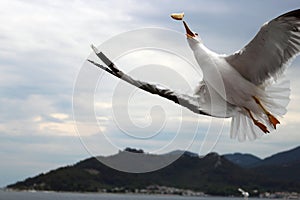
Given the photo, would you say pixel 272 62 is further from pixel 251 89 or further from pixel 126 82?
pixel 126 82

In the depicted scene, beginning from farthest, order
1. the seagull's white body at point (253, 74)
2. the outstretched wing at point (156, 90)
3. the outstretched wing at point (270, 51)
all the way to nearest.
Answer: the outstretched wing at point (156, 90) → the seagull's white body at point (253, 74) → the outstretched wing at point (270, 51)

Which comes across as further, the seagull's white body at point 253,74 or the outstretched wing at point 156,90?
the outstretched wing at point 156,90

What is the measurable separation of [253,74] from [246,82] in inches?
9.4

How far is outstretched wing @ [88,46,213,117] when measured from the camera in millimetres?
12578

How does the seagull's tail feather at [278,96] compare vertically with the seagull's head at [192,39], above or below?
below

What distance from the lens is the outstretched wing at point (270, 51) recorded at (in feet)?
38.7

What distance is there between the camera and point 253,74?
13.0 metres

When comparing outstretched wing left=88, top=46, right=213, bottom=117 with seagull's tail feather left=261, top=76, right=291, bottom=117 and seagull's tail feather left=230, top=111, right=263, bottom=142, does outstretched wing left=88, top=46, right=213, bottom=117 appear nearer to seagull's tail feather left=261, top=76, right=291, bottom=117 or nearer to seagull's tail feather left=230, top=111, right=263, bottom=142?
seagull's tail feather left=230, top=111, right=263, bottom=142

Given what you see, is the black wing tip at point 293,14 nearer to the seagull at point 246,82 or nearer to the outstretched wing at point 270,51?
the outstretched wing at point 270,51

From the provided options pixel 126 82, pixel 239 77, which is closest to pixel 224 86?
pixel 239 77

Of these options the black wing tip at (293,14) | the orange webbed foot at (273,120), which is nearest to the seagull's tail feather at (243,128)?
the orange webbed foot at (273,120)

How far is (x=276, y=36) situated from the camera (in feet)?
39.5

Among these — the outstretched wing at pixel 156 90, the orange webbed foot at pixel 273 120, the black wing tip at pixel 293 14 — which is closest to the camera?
the black wing tip at pixel 293 14

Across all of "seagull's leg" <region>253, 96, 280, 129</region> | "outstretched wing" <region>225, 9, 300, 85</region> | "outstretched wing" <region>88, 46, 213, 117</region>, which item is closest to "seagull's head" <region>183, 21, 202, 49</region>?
"outstretched wing" <region>225, 9, 300, 85</region>
